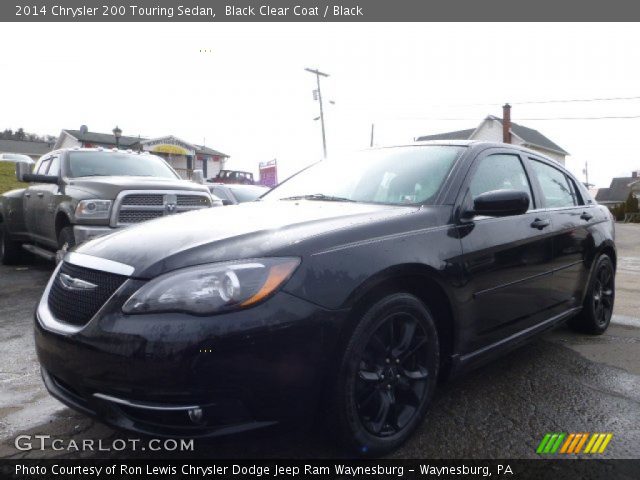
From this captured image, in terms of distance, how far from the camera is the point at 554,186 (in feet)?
13.4

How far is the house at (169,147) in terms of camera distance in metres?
44.2

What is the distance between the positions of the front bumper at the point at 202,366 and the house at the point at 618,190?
269 ft

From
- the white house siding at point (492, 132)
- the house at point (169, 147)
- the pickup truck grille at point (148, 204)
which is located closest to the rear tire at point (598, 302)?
the pickup truck grille at point (148, 204)

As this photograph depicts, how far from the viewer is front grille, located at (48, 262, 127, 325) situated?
2.12 m

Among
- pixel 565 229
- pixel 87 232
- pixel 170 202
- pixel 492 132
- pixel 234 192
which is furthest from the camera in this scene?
pixel 492 132

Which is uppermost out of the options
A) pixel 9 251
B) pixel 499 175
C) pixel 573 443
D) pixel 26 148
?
pixel 26 148

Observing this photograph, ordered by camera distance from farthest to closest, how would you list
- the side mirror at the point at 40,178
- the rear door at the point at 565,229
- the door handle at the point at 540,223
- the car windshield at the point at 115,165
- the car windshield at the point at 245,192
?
the car windshield at the point at 245,192
the car windshield at the point at 115,165
the side mirror at the point at 40,178
the rear door at the point at 565,229
the door handle at the point at 540,223

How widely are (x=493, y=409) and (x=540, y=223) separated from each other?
132 centimetres

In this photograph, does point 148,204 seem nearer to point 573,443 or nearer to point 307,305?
point 307,305

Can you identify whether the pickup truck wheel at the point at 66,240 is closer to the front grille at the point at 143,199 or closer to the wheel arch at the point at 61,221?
the wheel arch at the point at 61,221

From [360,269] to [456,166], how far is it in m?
1.21

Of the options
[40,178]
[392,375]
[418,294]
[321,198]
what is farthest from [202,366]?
[40,178]

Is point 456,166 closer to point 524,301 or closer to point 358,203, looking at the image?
point 358,203

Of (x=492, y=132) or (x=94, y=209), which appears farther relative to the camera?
(x=492, y=132)
